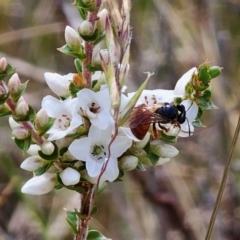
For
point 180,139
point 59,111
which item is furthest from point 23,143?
point 180,139

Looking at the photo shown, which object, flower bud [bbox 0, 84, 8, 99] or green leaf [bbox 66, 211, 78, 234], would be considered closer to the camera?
flower bud [bbox 0, 84, 8, 99]

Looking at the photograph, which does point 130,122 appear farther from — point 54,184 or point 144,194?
point 144,194

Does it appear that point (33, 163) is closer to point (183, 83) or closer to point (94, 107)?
point (94, 107)

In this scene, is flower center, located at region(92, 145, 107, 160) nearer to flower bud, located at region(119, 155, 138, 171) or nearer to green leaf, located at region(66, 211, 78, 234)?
flower bud, located at region(119, 155, 138, 171)

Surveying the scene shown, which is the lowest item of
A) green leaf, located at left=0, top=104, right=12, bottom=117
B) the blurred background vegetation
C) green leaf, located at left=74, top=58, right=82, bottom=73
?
the blurred background vegetation

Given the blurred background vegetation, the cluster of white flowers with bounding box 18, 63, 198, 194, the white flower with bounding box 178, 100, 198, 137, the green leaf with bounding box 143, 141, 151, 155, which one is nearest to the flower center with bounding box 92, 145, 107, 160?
the cluster of white flowers with bounding box 18, 63, 198, 194

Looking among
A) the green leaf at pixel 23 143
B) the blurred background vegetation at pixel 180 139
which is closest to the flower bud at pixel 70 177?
the green leaf at pixel 23 143

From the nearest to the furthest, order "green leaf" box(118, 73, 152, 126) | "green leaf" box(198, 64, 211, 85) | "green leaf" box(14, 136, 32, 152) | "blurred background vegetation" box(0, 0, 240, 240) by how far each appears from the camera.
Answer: "green leaf" box(118, 73, 152, 126) → "green leaf" box(14, 136, 32, 152) → "green leaf" box(198, 64, 211, 85) → "blurred background vegetation" box(0, 0, 240, 240)

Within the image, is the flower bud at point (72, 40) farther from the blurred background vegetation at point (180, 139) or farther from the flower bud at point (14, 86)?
the blurred background vegetation at point (180, 139)
